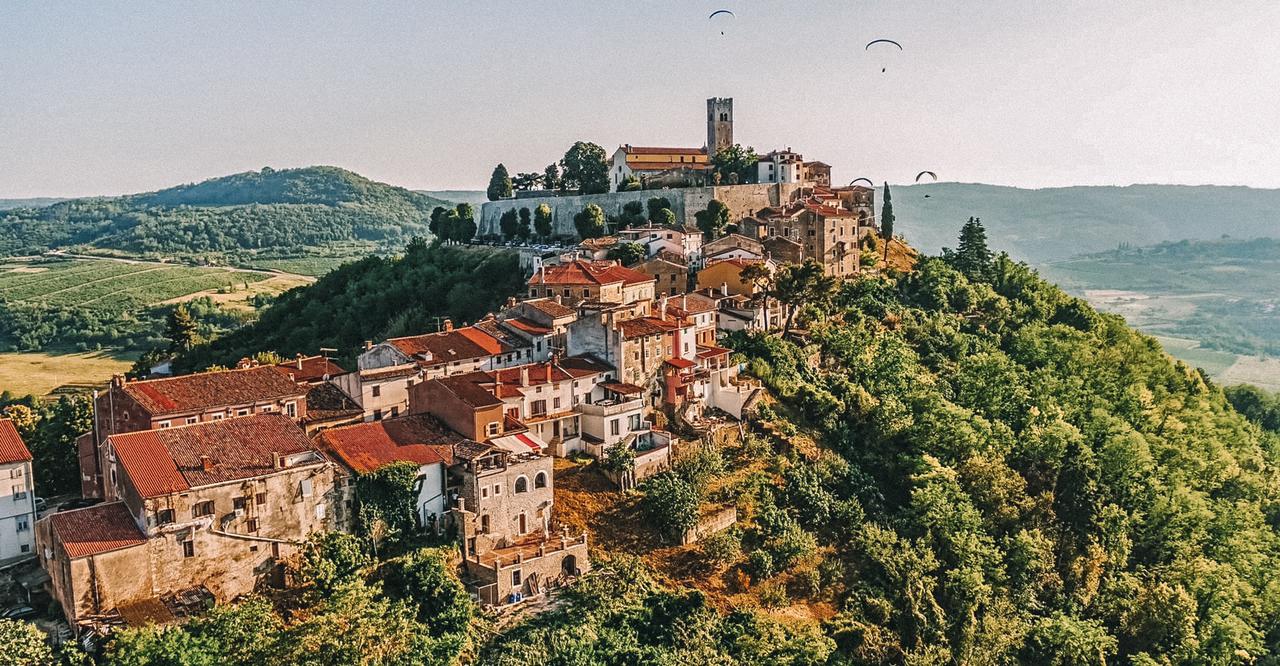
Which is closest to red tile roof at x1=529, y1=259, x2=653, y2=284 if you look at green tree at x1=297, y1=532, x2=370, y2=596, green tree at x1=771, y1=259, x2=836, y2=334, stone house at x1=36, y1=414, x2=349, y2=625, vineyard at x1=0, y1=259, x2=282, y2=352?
green tree at x1=771, y1=259, x2=836, y2=334

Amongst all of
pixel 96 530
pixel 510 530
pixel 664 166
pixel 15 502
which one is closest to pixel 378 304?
pixel 664 166

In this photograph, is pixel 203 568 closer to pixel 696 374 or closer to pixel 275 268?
pixel 696 374

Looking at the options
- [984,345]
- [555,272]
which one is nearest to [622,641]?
Result: [555,272]

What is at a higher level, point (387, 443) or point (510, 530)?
point (387, 443)

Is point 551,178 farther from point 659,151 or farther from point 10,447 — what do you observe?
point 10,447

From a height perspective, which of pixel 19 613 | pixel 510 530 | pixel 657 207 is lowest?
pixel 19 613

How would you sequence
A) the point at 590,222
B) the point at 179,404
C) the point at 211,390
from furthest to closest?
the point at 590,222 → the point at 211,390 → the point at 179,404
